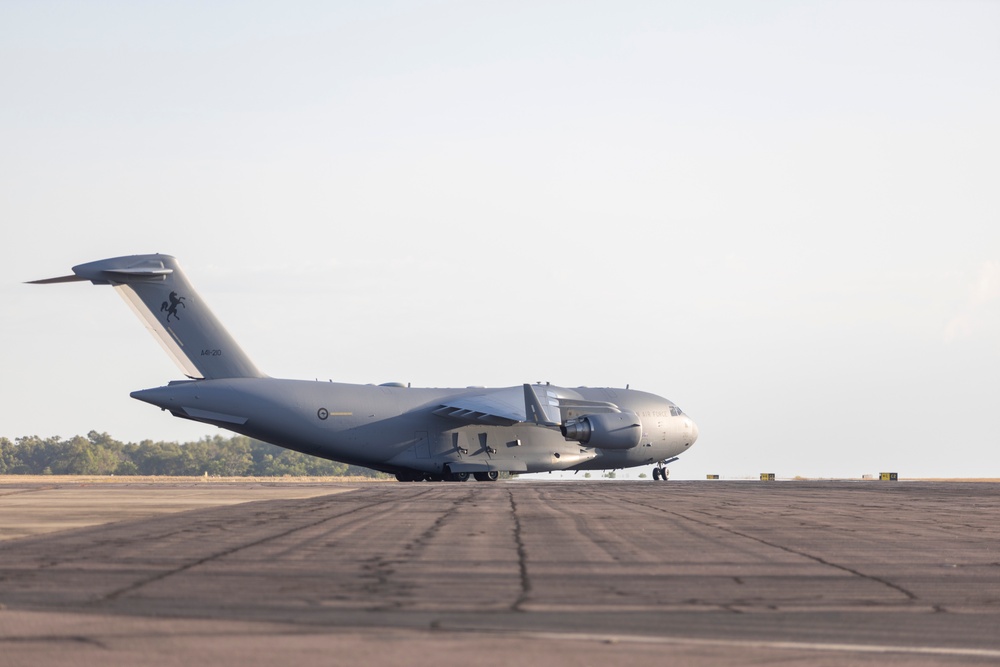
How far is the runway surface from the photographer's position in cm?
812

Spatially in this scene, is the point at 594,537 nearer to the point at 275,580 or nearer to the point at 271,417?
the point at 275,580

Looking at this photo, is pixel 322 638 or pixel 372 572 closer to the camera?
pixel 322 638

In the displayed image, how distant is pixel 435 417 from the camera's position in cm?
5856

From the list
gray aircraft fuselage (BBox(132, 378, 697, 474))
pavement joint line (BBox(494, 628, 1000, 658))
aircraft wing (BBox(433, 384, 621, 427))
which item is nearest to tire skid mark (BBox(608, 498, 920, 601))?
pavement joint line (BBox(494, 628, 1000, 658))

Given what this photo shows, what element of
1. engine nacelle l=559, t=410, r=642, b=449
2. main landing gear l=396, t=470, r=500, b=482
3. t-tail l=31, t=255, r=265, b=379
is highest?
t-tail l=31, t=255, r=265, b=379

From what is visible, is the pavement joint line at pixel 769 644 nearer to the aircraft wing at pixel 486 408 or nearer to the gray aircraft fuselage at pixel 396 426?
the gray aircraft fuselage at pixel 396 426

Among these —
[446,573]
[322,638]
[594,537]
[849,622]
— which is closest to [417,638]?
[322,638]

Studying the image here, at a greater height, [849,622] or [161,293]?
[161,293]

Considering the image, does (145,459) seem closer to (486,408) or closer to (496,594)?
(486,408)

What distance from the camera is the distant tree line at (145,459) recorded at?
138875mm

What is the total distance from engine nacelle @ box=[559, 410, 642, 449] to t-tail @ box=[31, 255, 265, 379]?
1744 cm

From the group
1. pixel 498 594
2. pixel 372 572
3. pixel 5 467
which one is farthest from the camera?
pixel 5 467

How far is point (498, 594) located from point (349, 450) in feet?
149

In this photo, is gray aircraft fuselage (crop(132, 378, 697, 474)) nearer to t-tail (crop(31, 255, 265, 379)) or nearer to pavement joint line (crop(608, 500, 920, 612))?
t-tail (crop(31, 255, 265, 379))
